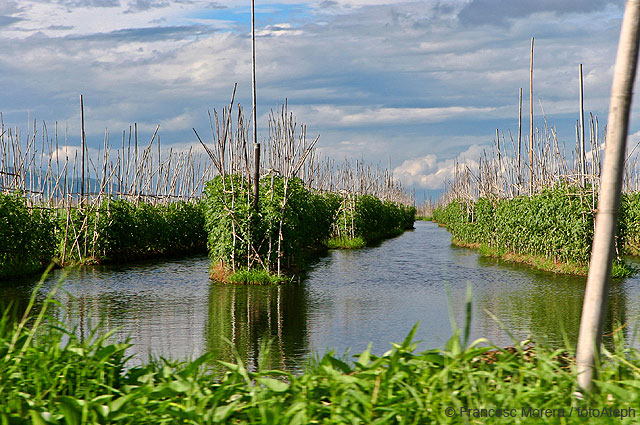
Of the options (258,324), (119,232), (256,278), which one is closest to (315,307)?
(258,324)

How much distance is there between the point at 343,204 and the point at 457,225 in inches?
262

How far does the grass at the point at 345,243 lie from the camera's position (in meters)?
28.2

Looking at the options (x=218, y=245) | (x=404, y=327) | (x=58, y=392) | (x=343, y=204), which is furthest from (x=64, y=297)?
(x=343, y=204)

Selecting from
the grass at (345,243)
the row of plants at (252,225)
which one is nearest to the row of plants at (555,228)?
the grass at (345,243)

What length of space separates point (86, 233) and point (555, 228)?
44.9 ft

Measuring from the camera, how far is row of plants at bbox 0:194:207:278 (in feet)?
52.3

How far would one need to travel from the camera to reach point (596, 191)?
53.7ft

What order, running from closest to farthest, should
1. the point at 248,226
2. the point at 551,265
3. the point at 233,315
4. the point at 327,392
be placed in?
the point at 327,392 < the point at 233,315 < the point at 248,226 < the point at 551,265

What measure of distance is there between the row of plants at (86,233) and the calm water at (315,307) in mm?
1070

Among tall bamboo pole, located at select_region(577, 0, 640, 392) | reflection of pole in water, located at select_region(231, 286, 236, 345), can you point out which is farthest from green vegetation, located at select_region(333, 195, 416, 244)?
tall bamboo pole, located at select_region(577, 0, 640, 392)

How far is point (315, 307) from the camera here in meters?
11.5

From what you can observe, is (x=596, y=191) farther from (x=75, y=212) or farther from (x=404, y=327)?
(x=75, y=212)

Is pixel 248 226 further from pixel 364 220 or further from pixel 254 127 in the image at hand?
pixel 364 220

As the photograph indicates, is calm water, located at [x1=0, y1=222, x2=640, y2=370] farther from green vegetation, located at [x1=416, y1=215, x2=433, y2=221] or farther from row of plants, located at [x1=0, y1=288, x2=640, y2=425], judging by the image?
green vegetation, located at [x1=416, y1=215, x2=433, y2=221]
